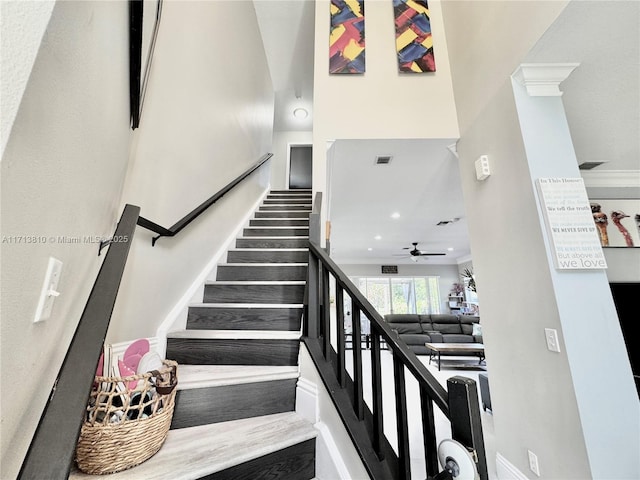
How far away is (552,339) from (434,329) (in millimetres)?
5907

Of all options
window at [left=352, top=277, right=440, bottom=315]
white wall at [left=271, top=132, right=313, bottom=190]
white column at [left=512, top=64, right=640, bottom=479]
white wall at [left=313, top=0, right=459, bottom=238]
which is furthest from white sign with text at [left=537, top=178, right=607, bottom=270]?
window at [left=352, top=277, right=440, bottom=315]

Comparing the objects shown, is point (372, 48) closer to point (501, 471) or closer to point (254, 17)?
point (254, 17)

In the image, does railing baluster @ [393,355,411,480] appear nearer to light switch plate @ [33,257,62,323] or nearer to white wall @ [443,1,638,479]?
light switch plate @ [33,257,62,323]

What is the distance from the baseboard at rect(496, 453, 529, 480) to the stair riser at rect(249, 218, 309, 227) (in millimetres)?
2539

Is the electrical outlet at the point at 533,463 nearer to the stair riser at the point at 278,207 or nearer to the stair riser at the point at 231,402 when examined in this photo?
the stair riser at the point at 231,402

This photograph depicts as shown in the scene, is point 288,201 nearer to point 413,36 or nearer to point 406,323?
point 413,36

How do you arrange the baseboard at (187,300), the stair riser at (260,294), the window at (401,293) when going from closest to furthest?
the baseboard at (187,300), the stair riser at (260,294), the window at (401,293)

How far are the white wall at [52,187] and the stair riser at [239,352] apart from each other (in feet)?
2.49

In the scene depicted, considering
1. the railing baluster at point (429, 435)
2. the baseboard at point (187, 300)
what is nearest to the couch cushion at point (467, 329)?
the baseboard at point (187, 300)

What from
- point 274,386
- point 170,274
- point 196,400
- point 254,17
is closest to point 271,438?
point 274,386

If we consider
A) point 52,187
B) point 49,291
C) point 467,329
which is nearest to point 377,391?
point 49,291

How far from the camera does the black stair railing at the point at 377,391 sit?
2.13ft

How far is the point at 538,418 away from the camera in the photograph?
5.08 feet

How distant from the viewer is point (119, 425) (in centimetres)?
84
